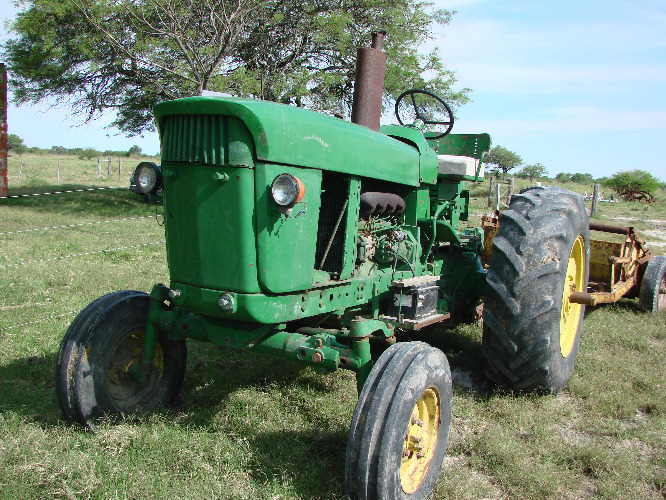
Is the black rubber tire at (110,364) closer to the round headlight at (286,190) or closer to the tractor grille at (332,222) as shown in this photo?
the tractor grille at (332,222)

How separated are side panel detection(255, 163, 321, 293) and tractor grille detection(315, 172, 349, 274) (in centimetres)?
31

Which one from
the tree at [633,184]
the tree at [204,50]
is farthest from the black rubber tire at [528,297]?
the tree at [633,184]

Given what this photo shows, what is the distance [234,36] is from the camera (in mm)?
12250

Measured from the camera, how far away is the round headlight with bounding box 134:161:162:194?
3166 millimetres

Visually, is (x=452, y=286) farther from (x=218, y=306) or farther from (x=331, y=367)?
(x=218, y=306)

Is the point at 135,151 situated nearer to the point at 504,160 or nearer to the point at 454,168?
the point at 504,160

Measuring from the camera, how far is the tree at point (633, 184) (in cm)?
3088

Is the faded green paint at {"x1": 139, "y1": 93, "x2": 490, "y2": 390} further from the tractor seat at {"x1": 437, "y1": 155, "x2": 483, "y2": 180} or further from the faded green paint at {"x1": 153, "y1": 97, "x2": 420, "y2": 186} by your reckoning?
the tractor seat at {"x1": 437, "y1": 155, "x2": 483, "y2": 180}

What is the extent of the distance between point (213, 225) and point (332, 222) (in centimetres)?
87

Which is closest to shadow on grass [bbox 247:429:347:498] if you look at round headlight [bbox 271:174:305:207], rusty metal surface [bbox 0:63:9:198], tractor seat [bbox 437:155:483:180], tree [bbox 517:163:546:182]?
round headlight [bbox 271:174:305:207]

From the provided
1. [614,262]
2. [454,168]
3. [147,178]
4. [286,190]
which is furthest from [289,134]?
[614,262]

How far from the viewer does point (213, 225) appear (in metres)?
2.83

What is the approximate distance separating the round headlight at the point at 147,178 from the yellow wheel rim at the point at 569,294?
316 cm

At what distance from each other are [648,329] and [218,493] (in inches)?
197
